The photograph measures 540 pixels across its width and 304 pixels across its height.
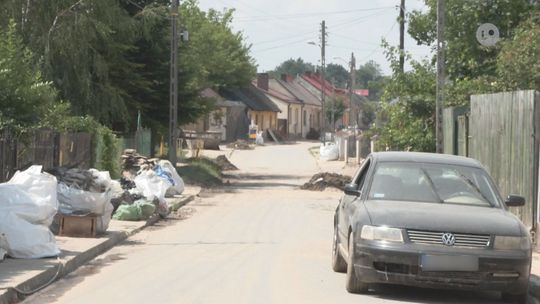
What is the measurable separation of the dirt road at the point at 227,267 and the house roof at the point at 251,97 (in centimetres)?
6328

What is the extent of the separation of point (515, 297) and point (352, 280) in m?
1.70

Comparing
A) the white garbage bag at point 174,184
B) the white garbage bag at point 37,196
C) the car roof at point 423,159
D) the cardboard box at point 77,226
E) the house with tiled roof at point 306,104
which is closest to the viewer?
the car roof at point 423,159

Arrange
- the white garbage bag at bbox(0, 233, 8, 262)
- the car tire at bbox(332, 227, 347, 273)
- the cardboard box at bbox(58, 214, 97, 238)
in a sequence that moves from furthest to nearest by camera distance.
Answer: the cardboard box at bbox(58, 214, 97, 238) → the car tire at bbox(332, 227, 347, 273) → the white garbage bag at bbox(0, 233, 8, 262)

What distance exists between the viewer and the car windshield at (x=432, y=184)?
31.3 feet

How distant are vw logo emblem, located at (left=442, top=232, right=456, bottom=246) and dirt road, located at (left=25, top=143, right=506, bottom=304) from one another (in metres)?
0.86

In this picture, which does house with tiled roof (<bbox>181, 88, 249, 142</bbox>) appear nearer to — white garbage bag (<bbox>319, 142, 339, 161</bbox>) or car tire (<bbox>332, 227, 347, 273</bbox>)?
white garbage bag (<bbox>319, 142, 339, 161</bbox>)

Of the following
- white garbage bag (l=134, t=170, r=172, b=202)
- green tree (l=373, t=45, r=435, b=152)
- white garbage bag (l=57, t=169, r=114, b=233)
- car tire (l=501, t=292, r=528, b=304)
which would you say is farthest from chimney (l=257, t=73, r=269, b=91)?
car tire (l=501, t=292, r=528, b=304)

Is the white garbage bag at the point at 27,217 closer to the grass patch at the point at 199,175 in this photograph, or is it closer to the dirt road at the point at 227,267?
the dirt road at the point at 227,267

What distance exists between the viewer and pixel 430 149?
84.4ft

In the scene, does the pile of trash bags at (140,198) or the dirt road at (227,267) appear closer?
the dirt road at (227,267)

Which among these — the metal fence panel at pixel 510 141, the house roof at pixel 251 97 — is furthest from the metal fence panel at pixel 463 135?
the house roof at pixel 251 97

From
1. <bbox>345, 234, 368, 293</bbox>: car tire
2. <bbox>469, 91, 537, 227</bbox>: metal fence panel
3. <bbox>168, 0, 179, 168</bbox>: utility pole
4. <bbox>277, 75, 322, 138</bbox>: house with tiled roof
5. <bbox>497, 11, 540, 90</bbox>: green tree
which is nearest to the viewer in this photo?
<bbox>345, 234, 368, 293</bbox>: car tire

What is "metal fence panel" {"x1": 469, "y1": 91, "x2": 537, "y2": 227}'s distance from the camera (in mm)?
13211

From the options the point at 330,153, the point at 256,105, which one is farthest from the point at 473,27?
the point at 256,105
